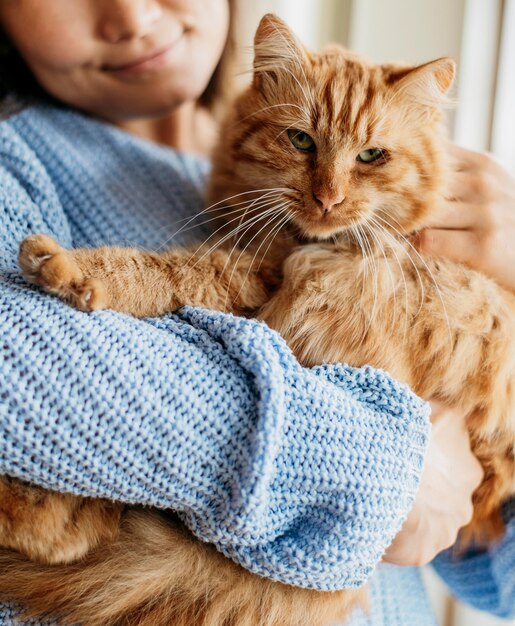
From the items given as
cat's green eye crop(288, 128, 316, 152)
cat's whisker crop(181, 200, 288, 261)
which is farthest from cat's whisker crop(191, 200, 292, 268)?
cat's green eye crop(288, 128, 316, 152)

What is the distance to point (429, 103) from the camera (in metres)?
1.22

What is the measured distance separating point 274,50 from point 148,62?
300mm

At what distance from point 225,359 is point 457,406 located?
1.65 ft

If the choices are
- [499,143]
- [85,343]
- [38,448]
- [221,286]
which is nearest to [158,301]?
[221,286]

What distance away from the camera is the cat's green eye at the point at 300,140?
3.95 ft

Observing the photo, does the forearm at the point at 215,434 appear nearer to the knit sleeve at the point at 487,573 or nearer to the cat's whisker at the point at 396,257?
the cat's whisker at the point at 396,257

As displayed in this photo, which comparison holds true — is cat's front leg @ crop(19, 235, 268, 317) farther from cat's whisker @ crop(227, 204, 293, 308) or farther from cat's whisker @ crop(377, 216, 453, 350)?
cat's whisker @ crop(377, 216, 453, 350)

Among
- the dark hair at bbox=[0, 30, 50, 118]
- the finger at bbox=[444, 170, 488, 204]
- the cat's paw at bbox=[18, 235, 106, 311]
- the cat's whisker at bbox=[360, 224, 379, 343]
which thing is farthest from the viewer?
the dark hair at bbox=[0, 30, 50, 118]

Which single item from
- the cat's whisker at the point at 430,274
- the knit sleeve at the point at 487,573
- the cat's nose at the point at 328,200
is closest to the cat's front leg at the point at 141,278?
the cat's nose at the point at 328,200

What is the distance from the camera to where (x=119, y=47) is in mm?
1293

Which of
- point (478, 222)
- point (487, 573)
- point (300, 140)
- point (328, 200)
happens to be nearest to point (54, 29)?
point (300, 140)

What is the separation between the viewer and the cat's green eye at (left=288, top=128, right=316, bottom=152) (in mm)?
1203

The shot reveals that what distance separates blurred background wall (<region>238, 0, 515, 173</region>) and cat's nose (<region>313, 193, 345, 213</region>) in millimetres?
645

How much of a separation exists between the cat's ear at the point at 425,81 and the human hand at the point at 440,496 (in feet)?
2.04
